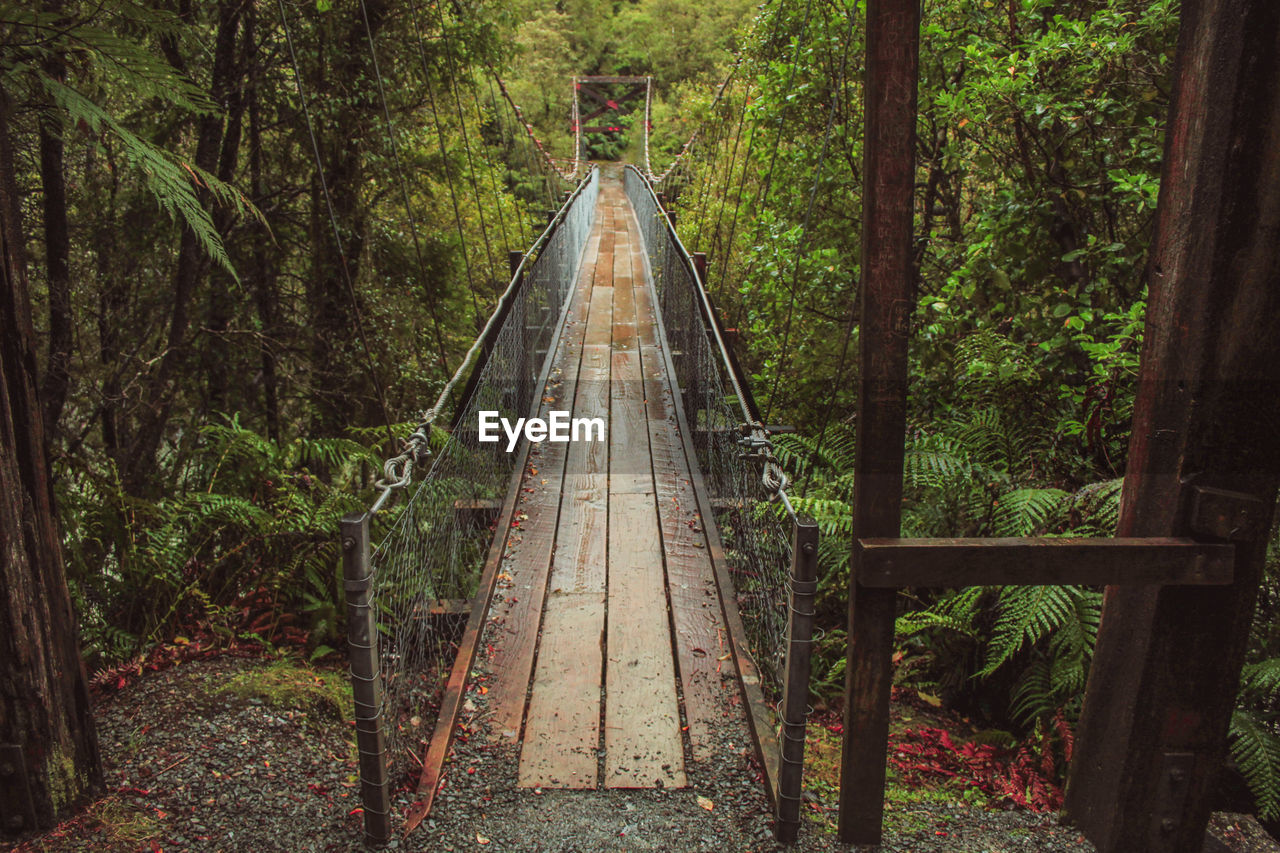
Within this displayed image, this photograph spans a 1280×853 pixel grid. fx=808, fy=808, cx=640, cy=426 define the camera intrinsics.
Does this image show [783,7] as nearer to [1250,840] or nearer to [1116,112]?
[1116,112]

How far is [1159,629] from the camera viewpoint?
6.15ft

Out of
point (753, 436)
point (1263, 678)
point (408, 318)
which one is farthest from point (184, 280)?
point (1263, 678)

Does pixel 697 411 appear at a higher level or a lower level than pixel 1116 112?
lower

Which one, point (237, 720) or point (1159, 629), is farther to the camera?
point (237, 720)

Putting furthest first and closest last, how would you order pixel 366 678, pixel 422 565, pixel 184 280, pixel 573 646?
1. pixel 184 280
2. pixel 573 646
3. pixel 422 565
4. pixel 366 678

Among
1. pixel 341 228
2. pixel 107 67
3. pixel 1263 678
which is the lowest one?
pixel 1263 678

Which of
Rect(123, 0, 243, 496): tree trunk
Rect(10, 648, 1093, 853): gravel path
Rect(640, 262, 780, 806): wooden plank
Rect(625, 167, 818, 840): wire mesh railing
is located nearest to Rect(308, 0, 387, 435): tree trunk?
Rect(123, 0, 243, 496): tree trunk

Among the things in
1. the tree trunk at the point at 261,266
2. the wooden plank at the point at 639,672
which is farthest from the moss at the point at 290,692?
the tree trunk at the point at 261,266

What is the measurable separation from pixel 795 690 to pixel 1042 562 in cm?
64

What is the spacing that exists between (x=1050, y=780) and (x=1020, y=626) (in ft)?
1.60

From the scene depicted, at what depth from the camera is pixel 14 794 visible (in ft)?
6.23

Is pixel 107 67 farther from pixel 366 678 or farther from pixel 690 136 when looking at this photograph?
pixel 690 136

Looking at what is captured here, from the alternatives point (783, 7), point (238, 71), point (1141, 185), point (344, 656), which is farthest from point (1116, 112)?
point (238, 71)

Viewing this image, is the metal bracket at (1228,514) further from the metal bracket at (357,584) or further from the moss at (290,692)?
the moss at (290,692)
